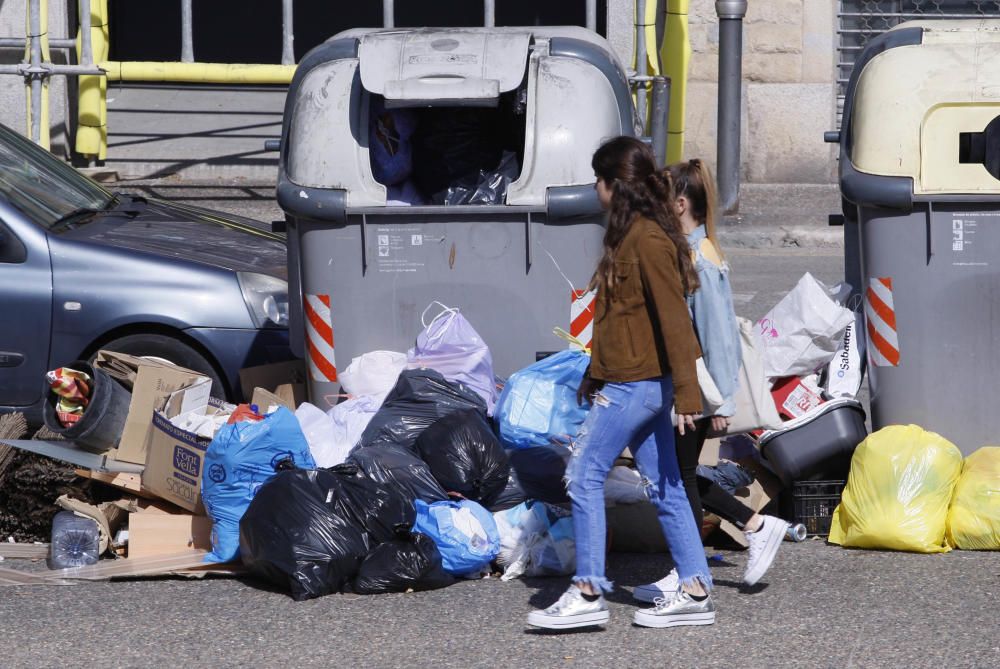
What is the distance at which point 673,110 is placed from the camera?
13.1m

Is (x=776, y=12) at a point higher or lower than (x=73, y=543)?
higher

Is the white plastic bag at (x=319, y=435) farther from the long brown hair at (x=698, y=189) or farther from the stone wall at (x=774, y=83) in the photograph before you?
the stone wall at (x=774, y=83)

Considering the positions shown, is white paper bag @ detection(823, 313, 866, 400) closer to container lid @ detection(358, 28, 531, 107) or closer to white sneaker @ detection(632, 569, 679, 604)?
white sneaker @ detection(632, 569, 679, 604)

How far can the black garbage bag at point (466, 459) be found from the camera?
5195mm

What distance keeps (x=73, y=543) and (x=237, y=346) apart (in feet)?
4.73

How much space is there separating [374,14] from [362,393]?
35.5 feet

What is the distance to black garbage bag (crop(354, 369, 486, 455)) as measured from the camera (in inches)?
215

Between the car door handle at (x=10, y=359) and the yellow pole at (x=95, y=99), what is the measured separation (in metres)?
6.65

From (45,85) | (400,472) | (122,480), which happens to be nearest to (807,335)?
(400,472)

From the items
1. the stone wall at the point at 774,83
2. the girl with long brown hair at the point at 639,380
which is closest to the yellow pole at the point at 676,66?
the stone wall at the point at 774,83

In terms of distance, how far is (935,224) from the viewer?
544 centimetres

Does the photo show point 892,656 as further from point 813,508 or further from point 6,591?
point 6,591

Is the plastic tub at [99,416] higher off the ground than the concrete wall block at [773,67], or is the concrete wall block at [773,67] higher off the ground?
the concrete wall block at [773,67]

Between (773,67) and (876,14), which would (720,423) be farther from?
(876,14)
